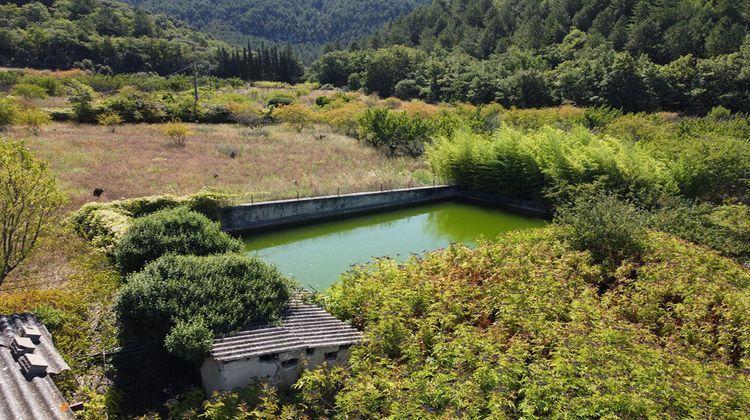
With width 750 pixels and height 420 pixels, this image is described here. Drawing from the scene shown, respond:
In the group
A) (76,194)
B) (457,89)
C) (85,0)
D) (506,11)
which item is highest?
(85,0)

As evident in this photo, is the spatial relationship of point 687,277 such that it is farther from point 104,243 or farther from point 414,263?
point 104,243

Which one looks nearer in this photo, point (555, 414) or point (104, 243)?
point (555, 414)

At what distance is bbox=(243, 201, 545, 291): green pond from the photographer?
15016mm

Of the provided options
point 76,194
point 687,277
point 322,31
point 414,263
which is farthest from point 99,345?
point 322,31

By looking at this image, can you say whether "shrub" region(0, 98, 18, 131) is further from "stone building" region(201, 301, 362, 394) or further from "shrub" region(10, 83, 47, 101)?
"stone building" region(201, 301, 362, 394)

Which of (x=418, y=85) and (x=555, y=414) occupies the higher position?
(x=418, y=85)

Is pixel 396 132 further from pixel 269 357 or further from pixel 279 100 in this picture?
pixel 279 100

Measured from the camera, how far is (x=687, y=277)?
33.7ft

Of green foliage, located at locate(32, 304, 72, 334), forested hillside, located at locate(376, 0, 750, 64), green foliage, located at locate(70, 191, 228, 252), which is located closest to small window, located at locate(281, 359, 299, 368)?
green foliage, located at locate(32, 304, 72, 334)

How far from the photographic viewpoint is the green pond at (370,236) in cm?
1502

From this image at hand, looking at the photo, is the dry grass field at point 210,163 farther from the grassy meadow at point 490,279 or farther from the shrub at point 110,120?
the shrub at point 110,120

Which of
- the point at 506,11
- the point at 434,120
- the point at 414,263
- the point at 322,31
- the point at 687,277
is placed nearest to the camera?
the point at 687,277

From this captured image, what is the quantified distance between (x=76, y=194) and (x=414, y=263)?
13.1m

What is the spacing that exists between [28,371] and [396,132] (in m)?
24.4
